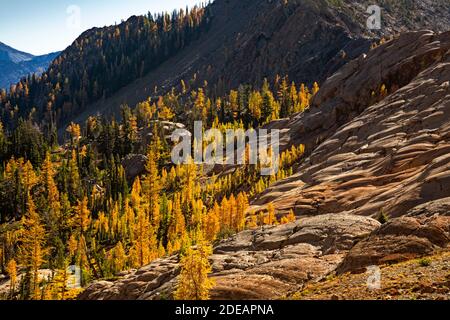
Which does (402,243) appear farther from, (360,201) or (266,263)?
(360,201)

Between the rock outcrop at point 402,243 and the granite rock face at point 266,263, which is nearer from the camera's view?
the rock outcrop at point 402,243

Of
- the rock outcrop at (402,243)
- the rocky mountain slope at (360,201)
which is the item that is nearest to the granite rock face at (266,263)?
the rocky mountain slope at (360,201)

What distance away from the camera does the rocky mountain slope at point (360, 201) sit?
1283 inches

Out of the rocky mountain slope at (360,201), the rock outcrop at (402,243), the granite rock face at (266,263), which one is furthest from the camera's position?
the granite rock face at (266,263)

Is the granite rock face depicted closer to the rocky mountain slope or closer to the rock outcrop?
the rocky mountain slope

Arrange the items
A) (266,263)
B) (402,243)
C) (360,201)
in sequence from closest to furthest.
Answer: (402,243)
(266,263)
(360,201)

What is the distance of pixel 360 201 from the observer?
62.2m

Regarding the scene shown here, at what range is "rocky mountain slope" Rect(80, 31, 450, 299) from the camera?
32.6 m

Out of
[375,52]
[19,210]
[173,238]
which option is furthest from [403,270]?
[19,210]

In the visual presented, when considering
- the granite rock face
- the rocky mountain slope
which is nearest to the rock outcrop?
the rocky mountain slope

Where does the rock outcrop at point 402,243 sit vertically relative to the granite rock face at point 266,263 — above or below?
above

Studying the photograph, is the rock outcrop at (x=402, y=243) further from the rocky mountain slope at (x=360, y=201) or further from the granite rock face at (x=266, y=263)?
the granite rock face at (x=266, y=263)

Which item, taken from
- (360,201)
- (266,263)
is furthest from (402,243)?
(360,201)
